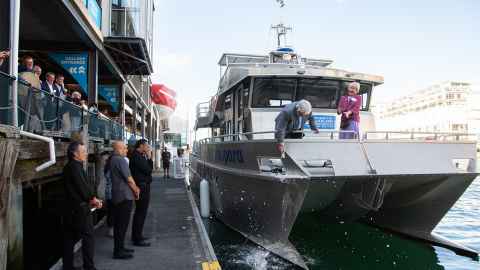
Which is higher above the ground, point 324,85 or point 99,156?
point 324,85

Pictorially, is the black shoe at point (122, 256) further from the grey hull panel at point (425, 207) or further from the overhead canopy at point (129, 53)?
the overhead canopy at point (129, 53)

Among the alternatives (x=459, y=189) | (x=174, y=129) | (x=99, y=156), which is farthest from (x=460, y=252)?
(x=174, y=129)

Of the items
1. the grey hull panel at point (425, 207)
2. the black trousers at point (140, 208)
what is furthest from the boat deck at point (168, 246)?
the grey hull panel at point (425, 207)

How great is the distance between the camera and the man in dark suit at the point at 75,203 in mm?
4477

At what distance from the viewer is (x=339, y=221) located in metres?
8.92

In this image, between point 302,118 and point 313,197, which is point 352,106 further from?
point 313,197

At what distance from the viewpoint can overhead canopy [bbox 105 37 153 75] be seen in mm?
13602

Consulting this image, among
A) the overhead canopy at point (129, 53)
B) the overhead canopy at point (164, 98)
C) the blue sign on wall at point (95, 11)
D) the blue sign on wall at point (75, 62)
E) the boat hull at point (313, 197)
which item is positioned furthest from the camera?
the overhead canopy at point (164, 98)

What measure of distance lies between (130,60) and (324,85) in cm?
945

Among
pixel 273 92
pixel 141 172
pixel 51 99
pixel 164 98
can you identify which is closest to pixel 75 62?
pixel 51 99

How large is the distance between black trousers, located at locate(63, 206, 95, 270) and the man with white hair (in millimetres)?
3064

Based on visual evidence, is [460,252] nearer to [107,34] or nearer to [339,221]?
[339,221]

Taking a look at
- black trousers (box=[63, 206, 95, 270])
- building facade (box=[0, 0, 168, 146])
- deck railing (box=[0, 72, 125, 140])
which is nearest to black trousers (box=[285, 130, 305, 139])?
black trousers (box=[63, 206, 95, 270])

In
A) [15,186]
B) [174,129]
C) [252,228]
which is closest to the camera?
[15,186]
